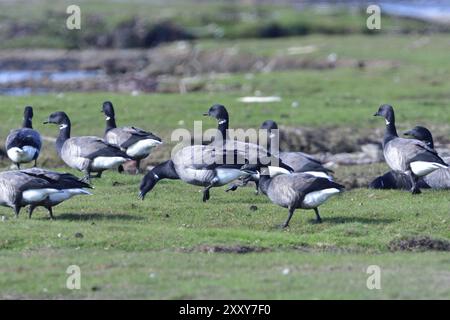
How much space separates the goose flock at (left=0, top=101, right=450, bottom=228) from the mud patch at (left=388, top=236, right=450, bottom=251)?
1510mm

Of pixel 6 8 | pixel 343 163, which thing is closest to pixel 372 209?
pixel 343 163

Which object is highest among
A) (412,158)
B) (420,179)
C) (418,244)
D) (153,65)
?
(153,65)

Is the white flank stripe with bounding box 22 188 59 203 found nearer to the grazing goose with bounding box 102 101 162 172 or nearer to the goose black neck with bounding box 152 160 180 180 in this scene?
the goose black neck with bounding box 152 160 180 180

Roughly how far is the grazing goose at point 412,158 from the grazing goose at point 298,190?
3.57 m

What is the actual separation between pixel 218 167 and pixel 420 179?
5.35 m

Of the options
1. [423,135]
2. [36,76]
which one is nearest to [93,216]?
[423,135]

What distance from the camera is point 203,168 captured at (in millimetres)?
21734

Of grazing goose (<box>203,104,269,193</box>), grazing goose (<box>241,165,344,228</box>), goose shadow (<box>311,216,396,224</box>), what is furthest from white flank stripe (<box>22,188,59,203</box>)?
goose shadow (<box>311,216,396,224</box>)

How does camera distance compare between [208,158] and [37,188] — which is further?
[208,158]

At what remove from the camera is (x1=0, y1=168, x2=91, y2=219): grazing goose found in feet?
61.5

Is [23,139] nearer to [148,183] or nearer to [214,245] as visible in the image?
[148,183]

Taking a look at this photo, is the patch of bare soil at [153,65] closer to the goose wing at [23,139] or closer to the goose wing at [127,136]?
the goose wing at [127,136]

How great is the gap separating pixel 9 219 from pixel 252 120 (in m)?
16.4

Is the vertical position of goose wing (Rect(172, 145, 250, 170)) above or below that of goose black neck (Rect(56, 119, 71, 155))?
below
